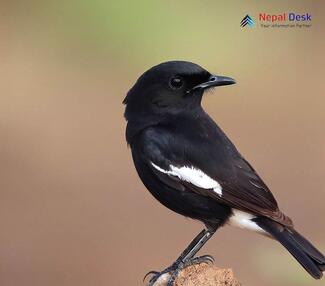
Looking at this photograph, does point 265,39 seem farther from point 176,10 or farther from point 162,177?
point 162,177

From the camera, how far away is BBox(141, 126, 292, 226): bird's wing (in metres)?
4.58

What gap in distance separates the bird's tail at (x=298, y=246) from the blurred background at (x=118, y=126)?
146 centimetres

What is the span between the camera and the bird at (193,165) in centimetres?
459

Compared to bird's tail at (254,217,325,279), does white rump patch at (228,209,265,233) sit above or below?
above

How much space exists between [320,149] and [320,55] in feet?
3.74

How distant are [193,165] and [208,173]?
9 cm

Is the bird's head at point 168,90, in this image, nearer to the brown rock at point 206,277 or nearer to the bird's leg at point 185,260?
the bird's leg at point 185,260

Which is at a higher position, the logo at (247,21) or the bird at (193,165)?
the logo at (247,21)

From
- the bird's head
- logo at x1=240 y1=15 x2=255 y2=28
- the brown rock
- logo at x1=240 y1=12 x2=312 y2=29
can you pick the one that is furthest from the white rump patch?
logo at x1=240 y1=15 x2=255 y2=28

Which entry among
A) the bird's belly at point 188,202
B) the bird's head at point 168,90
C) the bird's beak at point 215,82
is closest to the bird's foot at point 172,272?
the bird's belly at point 188,202

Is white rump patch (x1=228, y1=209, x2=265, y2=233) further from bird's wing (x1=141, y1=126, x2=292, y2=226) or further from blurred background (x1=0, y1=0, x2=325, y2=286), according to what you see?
blurred background (x1=0, y1=0, x2=325, y2=286)

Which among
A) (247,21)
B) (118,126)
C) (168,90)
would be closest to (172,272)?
(168,90)

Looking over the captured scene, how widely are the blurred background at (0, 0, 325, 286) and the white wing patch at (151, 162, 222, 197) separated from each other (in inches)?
62.8

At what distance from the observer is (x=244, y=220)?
4.70m
